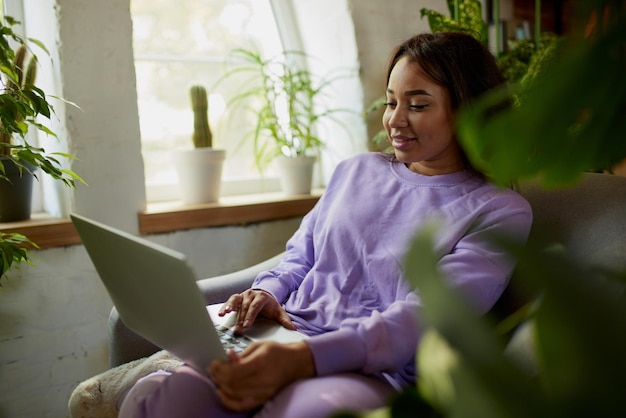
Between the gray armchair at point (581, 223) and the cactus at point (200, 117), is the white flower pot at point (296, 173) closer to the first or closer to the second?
the cactus at point (200, 117)

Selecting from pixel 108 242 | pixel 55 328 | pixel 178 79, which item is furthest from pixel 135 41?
pixel 108 242

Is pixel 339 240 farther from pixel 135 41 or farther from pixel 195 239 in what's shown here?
pixel 135 41

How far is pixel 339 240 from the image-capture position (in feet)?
4.23

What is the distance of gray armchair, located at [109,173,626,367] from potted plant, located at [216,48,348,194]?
80 cm

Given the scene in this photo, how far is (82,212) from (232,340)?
0.76m

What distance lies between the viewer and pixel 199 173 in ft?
6.14

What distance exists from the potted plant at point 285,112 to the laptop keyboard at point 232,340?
1.01 metres

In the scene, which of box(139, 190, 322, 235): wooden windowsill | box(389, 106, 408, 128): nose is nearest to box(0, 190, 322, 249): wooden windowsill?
box(139, 190, 322, 235): wooden windowsill

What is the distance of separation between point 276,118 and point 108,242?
1.23 metres

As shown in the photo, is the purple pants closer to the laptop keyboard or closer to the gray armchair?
the laptop keyboard

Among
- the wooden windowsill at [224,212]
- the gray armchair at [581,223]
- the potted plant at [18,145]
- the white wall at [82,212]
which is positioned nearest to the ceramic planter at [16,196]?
the potted plant at [18,145]

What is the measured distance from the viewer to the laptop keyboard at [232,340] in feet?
3.44

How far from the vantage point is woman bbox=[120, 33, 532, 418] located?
881 mm

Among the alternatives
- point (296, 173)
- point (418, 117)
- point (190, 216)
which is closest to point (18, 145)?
point (190, 216)
